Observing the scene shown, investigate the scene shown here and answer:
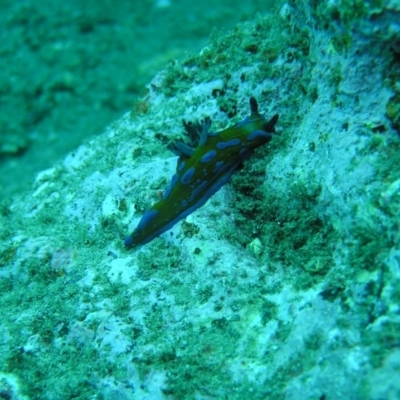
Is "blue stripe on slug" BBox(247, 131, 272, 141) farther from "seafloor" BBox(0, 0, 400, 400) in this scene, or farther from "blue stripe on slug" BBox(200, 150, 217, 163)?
"blue stripe on slug" BBox(200, 150, 217, 163)

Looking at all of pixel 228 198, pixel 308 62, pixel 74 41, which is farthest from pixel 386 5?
pixel 74 41

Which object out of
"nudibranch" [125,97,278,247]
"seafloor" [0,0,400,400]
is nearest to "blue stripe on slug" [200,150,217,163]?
"nudibranch" [125,97,278,247]

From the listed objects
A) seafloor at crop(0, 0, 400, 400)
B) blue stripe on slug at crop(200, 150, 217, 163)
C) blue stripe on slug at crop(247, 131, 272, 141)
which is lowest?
seafloor at crop(0, 0, 400, 400)

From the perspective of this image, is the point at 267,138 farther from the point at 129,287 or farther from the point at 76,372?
the point at 76,372

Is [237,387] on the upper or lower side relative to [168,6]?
lower

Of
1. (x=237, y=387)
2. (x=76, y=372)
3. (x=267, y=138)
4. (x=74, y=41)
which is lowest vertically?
(x=237, y=387)

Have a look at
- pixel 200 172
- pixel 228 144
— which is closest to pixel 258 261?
pixel 200 172

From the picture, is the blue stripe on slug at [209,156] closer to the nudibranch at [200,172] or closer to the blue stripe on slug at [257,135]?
the nudibranch at [200,172]

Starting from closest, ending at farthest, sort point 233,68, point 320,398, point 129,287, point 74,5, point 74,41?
1. point 320,398
2. point 129,287
3. point 233,68
4. point 74,41
5. point 74,5
